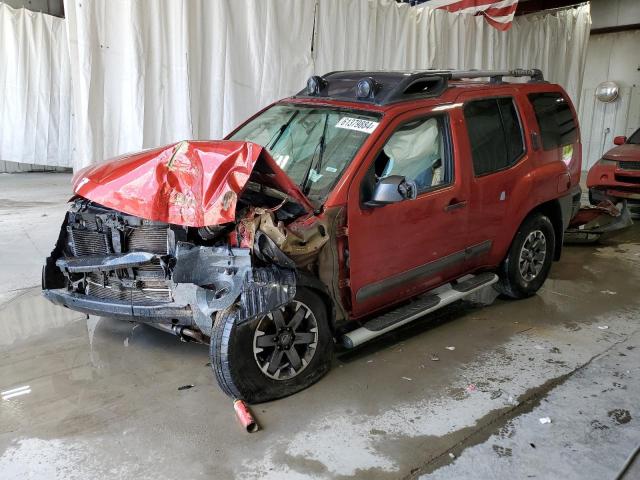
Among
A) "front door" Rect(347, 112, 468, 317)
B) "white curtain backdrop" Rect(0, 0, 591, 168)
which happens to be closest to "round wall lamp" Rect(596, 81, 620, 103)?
"white curtain backdrop" Rect(0, 0, 591, 168)

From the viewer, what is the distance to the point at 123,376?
3615mm

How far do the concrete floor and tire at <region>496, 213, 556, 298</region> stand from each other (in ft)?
0.70

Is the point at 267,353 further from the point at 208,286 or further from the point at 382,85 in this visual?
the point at 382,85

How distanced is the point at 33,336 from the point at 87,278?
39.8 inches

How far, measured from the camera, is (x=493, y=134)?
4.44 m

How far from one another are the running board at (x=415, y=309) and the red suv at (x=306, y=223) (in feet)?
0.04

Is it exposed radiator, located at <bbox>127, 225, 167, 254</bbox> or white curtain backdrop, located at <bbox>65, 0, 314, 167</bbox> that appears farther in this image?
white curtain backdrop, located at <bbox>65, 0, 314, 167</bbox>

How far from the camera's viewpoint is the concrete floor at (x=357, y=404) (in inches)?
109

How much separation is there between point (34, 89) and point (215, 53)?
6.56 m

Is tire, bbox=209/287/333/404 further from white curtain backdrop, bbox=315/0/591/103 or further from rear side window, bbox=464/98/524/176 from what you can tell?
white curtain backdrop, bbox=315/0/591/103

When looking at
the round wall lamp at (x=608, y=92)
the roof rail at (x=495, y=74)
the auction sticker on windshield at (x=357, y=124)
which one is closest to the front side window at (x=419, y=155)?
the auction sticker on windshield at (x=357, y=124)

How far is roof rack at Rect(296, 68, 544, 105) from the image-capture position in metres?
3.85

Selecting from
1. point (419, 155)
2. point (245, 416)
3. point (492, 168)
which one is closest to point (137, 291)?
point (245, 416)

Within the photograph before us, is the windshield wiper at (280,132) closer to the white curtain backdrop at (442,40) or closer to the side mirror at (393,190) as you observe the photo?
the side mirror at (393,190)
